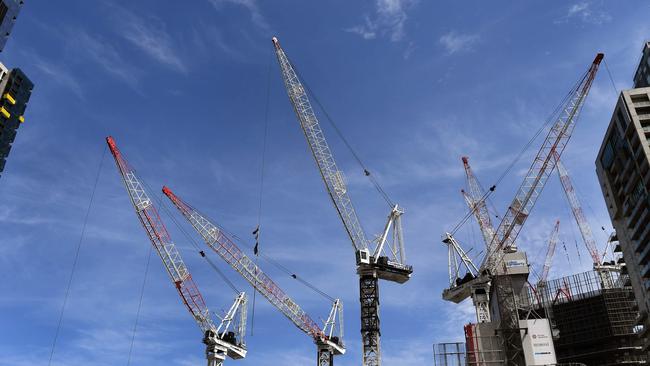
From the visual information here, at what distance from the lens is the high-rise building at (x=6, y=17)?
117812 mm

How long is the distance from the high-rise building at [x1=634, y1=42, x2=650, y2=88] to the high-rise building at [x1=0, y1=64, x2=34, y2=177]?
14924 centimetres

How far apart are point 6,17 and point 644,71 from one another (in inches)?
5566

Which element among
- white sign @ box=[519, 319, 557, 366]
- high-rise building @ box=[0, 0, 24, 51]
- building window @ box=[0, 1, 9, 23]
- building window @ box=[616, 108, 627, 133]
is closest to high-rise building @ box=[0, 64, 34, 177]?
high-rise building @ box=[0, 0, 24, 51]

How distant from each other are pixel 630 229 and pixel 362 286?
58.3 m

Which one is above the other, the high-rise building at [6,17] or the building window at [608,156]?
the high-rise building at [6,17]

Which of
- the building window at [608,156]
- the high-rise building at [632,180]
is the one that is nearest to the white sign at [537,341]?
the high-rise building at [632,180]

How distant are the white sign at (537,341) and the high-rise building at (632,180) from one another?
20.0 meters

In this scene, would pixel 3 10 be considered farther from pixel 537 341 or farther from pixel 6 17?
pixel 537 341

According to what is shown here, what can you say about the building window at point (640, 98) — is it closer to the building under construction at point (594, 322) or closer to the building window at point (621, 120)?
the building window at point (621, 120)

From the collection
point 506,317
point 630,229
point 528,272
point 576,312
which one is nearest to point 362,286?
point 506,317

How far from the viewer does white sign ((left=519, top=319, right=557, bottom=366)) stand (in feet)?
335

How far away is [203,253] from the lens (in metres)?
148

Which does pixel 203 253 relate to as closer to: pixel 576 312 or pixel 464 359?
pixel 464 359

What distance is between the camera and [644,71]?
118688 millimetres
